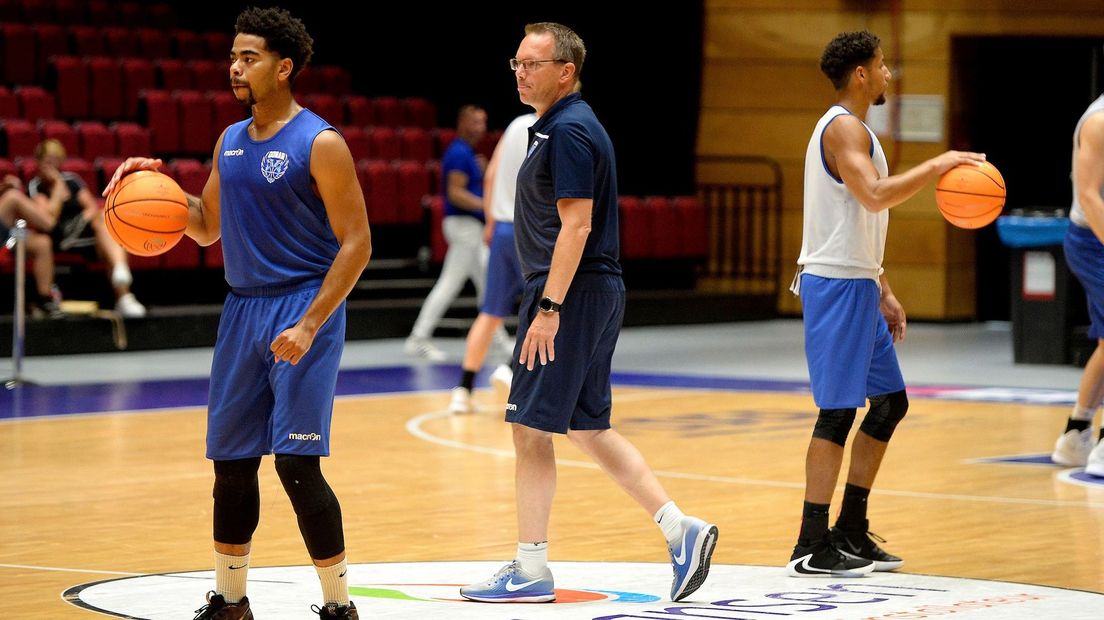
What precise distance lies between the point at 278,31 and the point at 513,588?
5.96 ft

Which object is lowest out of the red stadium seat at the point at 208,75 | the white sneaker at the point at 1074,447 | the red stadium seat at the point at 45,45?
the white sneaker at the point at 1074,447

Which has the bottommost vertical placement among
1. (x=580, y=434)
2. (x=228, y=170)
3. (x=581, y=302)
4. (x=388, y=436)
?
(x=388, y=436)

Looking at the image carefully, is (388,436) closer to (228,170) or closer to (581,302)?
(581,302)

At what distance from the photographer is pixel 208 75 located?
16531mm

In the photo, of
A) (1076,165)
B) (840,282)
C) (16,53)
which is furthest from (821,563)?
(16,53)

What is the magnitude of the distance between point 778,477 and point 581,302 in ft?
9.96

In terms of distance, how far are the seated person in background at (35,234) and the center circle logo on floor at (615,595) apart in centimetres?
690

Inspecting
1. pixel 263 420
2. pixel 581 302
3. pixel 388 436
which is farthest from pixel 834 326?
pixel 388 436

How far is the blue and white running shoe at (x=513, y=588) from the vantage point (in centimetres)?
534

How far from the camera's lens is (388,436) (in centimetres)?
955

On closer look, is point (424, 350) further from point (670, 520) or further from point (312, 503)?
point (312, 503)

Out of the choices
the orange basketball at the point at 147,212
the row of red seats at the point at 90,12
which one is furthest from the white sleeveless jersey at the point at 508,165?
the row of red seats at the point at 90,12

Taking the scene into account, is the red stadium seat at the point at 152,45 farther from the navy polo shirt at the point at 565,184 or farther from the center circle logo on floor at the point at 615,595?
the navy polo shirt at the point at 565,184

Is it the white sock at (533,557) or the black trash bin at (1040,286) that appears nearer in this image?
the white sock at (533,557)
